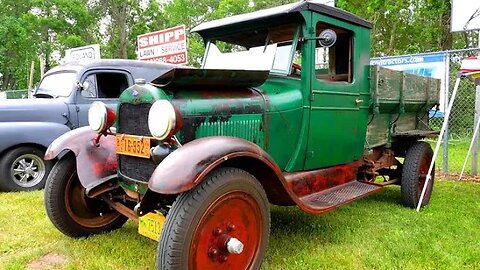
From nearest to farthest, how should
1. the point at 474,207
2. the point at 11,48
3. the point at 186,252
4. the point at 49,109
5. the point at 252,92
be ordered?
the point at 186,252 < the point at 252,92 < the point at 474,207 < the point at 49,109 < the point at 11,48

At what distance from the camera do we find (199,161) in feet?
7.60

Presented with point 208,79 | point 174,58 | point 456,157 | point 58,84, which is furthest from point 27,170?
point 456,157

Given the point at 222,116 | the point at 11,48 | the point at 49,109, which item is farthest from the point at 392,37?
the point at 11,48

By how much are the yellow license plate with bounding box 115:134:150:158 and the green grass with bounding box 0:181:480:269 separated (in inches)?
32.9

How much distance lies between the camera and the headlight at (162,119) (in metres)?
2.41

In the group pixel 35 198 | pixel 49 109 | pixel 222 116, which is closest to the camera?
pixel 222 116

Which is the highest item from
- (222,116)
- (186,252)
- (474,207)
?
(222,116)

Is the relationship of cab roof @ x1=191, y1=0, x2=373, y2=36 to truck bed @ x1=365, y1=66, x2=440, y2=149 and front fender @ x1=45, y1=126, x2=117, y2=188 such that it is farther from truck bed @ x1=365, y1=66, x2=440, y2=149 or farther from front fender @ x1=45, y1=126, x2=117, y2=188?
front fender @ x1=45, y1=126, x2=117, y2=188

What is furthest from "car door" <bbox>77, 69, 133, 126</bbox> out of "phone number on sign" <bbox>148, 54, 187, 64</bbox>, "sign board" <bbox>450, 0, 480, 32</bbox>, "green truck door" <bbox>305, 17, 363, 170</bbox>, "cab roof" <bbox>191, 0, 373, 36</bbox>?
"sign board" <bbox>450, 0, 480, 32</bbox>

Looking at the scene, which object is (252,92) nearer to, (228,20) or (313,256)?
(228,20)

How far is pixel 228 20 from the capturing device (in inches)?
151

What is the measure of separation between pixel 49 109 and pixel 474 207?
5693 mm

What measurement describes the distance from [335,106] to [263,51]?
834 millimetres

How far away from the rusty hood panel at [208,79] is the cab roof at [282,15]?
0.71 meters
